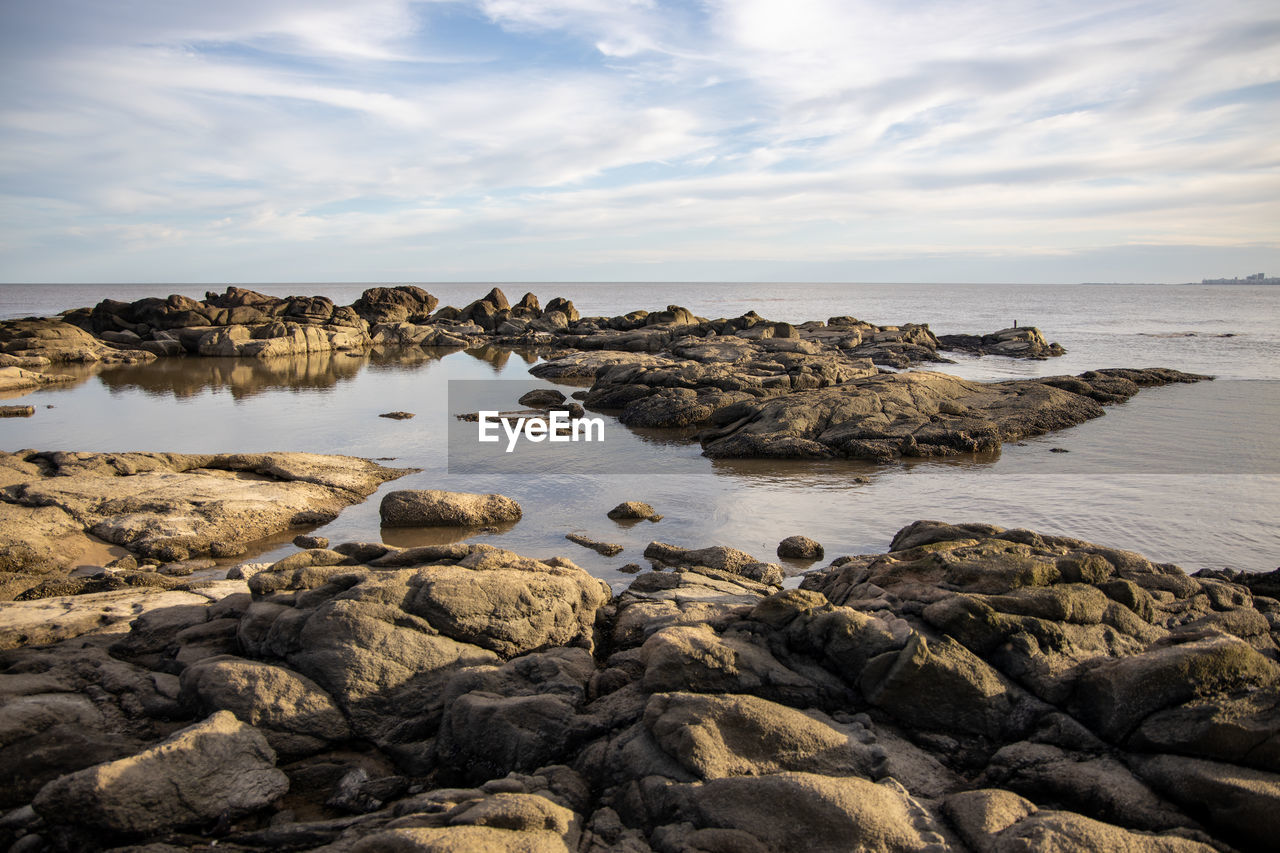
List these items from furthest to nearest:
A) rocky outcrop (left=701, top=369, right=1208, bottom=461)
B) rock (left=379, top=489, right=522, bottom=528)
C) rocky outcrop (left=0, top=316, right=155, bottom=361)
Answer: rocky outcrop (left=0, top=316, right=155, bottom=361), rocky outcrop (left=701, top=369, right=1208, bottom=461), rock (left=379, top=489, right=522, bottom=528)

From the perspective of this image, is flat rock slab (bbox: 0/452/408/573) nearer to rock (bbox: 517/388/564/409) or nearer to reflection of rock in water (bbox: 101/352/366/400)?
rock (bbox: 517/388/564/409)

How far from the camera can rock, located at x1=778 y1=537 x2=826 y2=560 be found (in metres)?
10.4

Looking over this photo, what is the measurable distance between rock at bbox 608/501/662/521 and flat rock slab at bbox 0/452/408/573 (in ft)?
14.8

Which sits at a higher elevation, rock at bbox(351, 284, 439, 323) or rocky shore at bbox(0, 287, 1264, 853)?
rock at bbox(351, 284, 439, 323)

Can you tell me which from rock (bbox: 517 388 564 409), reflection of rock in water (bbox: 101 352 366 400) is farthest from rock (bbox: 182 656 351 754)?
reflection of rock in water (bbox: 101 352 366 400)

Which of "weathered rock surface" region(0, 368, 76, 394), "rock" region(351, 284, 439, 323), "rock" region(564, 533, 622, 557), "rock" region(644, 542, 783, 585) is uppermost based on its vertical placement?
"rock" region(351, 284, 439, 323)

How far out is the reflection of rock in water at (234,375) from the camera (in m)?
27.5

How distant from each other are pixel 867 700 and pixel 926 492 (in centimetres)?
906

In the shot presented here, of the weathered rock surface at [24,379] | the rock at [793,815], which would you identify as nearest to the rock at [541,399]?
the weathered rock surface at [24,379]

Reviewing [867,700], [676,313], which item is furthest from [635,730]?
[676,313]

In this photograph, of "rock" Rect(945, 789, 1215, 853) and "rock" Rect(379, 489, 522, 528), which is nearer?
"rock" Rect(945, 789, 1215, 853)

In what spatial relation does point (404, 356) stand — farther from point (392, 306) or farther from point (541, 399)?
point (541, 399)

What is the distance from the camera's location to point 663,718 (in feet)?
16.7

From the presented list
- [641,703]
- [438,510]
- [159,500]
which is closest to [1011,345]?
[438,510]
